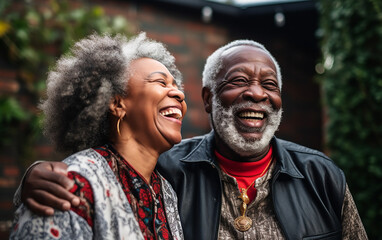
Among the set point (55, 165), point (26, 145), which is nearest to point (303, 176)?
point (55, 165)

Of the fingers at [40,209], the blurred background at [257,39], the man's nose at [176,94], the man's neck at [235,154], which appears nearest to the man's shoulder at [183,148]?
the man's neck at [235,154]

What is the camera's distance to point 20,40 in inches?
173

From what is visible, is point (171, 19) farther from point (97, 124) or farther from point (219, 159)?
point (97, 124)

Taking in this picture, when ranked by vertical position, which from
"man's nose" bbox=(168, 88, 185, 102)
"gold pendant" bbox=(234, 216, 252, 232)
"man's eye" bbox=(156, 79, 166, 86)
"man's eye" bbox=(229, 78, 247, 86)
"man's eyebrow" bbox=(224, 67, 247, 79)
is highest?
"man's eyebrow" bbox=(224, 67, 247, 79)

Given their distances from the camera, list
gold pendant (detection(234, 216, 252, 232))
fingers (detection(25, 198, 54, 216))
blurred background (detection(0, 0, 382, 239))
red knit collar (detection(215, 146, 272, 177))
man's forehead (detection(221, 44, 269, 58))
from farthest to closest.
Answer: blurred background (detection(0, 0, 382, 239)) < man's forehead (detection(221, 44, 269, 58)) < red knit collar (detection(215, 146, 272, 177)) < gold pendant (detection(234, 216, 252, 232)) < fingers (detection(25, 198, 54, 216))

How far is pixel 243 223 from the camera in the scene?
2.30m

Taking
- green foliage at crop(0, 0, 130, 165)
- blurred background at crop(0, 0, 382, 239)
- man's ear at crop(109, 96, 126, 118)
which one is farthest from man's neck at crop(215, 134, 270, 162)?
green foliage at crop(0, 0, 130, 165)

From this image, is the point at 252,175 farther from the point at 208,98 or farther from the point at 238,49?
the point at 238,49

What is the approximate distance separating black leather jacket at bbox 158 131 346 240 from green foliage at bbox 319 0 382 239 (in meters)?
1.16

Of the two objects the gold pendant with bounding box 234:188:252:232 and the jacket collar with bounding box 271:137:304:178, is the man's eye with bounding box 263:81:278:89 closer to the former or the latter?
the jacket collar with bounding box 271:137:304:178

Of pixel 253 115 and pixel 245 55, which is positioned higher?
pixel 245 55

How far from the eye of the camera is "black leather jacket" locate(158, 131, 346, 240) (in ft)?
7.55

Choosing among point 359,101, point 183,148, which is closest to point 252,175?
point 183,148

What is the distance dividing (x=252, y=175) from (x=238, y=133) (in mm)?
302
